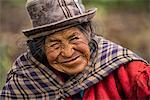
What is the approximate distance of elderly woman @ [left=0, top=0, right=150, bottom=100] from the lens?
14.5 ft

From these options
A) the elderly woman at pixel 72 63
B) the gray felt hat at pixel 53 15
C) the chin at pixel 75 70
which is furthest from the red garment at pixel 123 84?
the gray felt hat at pixel 53 15

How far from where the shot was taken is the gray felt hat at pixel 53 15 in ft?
14.4

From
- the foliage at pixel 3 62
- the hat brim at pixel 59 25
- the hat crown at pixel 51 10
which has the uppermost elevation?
the hat crown at pixel 51 10

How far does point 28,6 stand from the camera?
14.8 ft

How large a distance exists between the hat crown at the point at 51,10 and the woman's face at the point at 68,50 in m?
0.09

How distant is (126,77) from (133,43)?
6866 millimetres

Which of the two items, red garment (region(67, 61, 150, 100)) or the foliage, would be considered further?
the foliage

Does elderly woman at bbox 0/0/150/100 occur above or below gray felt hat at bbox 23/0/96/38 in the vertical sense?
below

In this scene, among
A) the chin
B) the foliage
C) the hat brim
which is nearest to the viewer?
the hat brim

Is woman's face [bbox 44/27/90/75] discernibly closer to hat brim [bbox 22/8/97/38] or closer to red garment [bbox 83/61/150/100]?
hat brim [bbox 22/8/97/38]

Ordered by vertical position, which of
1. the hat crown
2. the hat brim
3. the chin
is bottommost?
the chin

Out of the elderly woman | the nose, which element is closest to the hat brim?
the elderly woman

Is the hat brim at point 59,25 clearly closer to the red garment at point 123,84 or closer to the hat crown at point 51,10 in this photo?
the hat crown at point 51,10

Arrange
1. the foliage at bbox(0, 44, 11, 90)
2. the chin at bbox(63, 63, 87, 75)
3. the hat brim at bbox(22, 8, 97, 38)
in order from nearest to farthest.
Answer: the hat brim at bbox(22, 8, 97, 38) → the chin at bbox(63, 63, 87, 75) → the foliage at bbox(0, 44, 11, 90)
